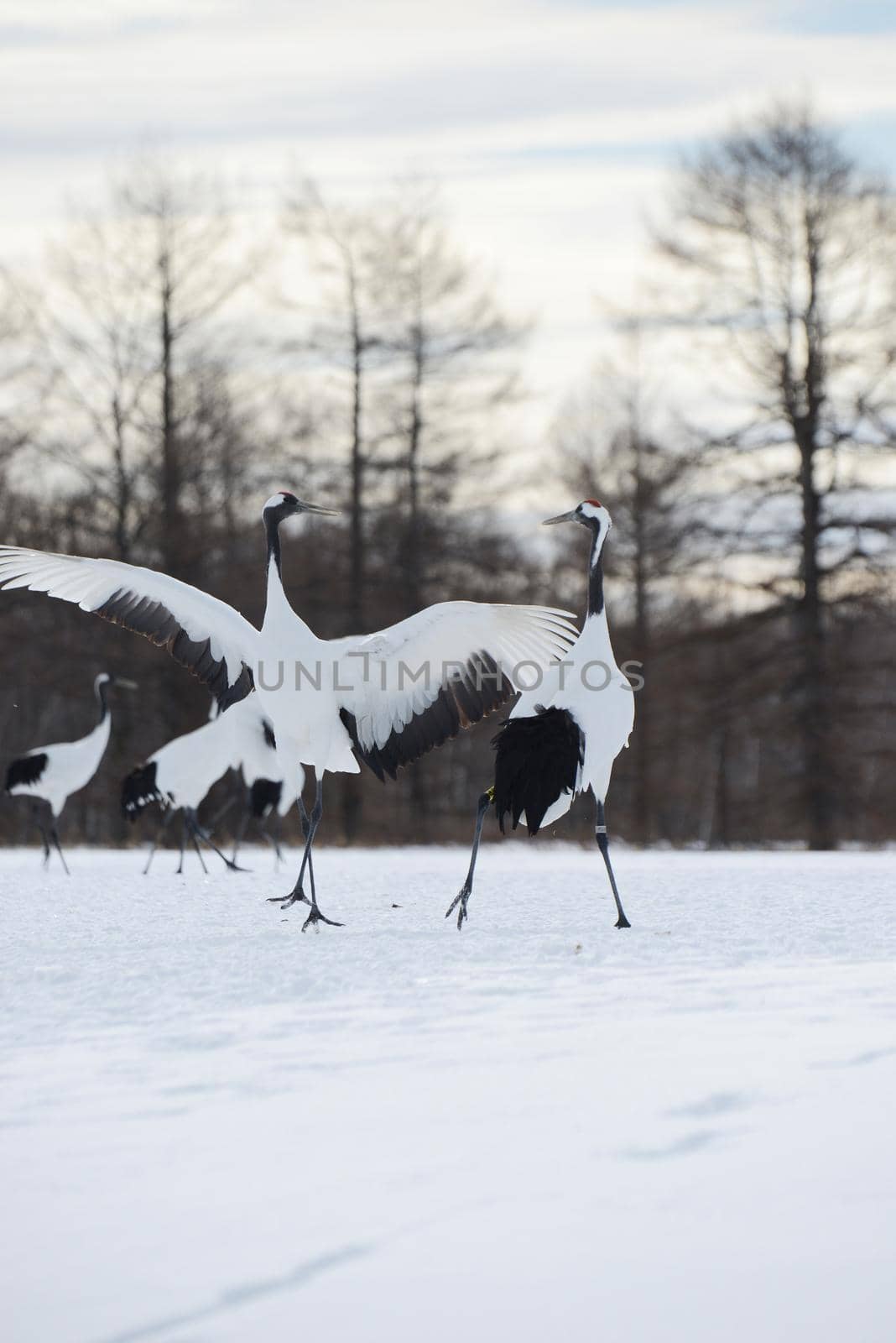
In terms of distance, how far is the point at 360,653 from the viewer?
333 inches

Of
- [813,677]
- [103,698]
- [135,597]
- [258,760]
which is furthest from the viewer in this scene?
[813,677]

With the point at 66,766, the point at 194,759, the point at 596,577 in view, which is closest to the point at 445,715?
the point at 596,577

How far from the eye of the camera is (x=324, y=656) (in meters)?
8.62

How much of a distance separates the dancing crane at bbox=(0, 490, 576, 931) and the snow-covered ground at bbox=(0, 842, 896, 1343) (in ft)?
6.33

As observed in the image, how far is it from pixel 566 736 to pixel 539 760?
0.18 meters

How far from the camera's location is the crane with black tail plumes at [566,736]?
7.84 metres

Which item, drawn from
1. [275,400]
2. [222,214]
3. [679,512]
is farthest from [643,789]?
[222,214]

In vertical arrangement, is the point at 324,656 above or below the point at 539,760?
above

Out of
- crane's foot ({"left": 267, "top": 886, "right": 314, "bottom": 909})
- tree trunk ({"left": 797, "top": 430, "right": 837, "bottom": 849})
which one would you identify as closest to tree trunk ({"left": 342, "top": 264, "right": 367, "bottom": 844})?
tree trunk ({"left": 797, "top": 430, "right": 837, "bottom": 849})

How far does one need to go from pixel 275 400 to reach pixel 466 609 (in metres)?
20.2

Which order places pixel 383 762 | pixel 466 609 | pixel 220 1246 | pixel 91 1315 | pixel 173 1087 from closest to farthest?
pixel 91 1315
pixel 220 1246
pixel 173 1087
pixel 466 609
pixel 383 762

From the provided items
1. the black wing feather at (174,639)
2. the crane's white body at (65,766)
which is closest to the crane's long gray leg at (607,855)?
the black wing feather at (174,639)

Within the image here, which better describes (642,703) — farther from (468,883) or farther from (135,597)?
(468,883)

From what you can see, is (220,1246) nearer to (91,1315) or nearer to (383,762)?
(91,1315)
